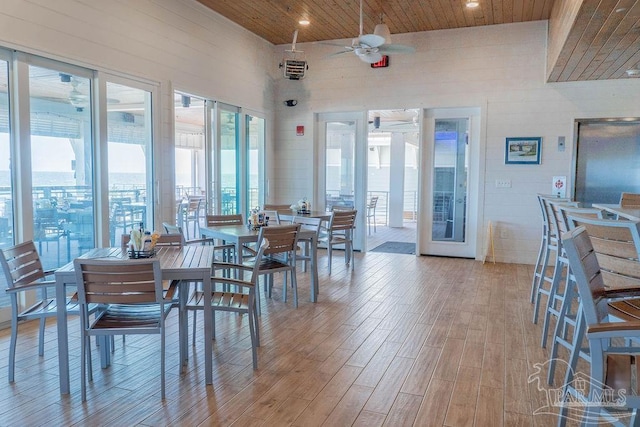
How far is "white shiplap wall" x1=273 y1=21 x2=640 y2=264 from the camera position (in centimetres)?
660

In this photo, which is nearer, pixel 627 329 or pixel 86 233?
pixel 627 329

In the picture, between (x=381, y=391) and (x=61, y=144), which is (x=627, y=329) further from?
(x=61, y=144)

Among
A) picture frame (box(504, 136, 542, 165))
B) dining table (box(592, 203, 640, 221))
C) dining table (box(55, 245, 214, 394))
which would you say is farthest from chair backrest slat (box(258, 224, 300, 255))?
picture frame (box(504, 136, 542, 165))

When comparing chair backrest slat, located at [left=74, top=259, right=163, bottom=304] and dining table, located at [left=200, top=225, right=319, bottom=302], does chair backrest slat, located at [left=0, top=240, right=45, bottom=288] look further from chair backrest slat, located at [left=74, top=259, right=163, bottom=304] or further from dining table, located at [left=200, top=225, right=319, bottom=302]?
dining table, located at [left=200, top=225, right=319, bottom=302]

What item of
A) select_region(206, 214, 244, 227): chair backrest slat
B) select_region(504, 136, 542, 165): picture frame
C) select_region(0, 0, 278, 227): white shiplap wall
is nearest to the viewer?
select_region(0, 0, 278, 227): white shiplap wall

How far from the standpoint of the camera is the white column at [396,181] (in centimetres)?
1186

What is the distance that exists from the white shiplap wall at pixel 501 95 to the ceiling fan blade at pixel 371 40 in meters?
2.02

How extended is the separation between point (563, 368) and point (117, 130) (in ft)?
15.5

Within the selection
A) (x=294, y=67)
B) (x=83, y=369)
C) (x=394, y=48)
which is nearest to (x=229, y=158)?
(x=294, y=67)

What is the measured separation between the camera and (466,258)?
740 cm

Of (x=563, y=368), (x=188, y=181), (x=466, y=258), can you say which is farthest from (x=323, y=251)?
(x=563, y=368)

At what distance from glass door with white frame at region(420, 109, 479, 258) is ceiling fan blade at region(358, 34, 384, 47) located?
2.27 meters

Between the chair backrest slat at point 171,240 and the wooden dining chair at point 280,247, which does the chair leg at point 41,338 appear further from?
the wooden dining chair at point 280,247

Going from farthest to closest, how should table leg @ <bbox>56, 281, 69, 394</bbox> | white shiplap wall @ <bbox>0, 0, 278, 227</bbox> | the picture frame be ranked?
the picture frame
white shiplap wall @ <bbox>0, 0, 278, 227</bbox>
table leg @ <bbox>56, 281, 69, 394</bbox>
